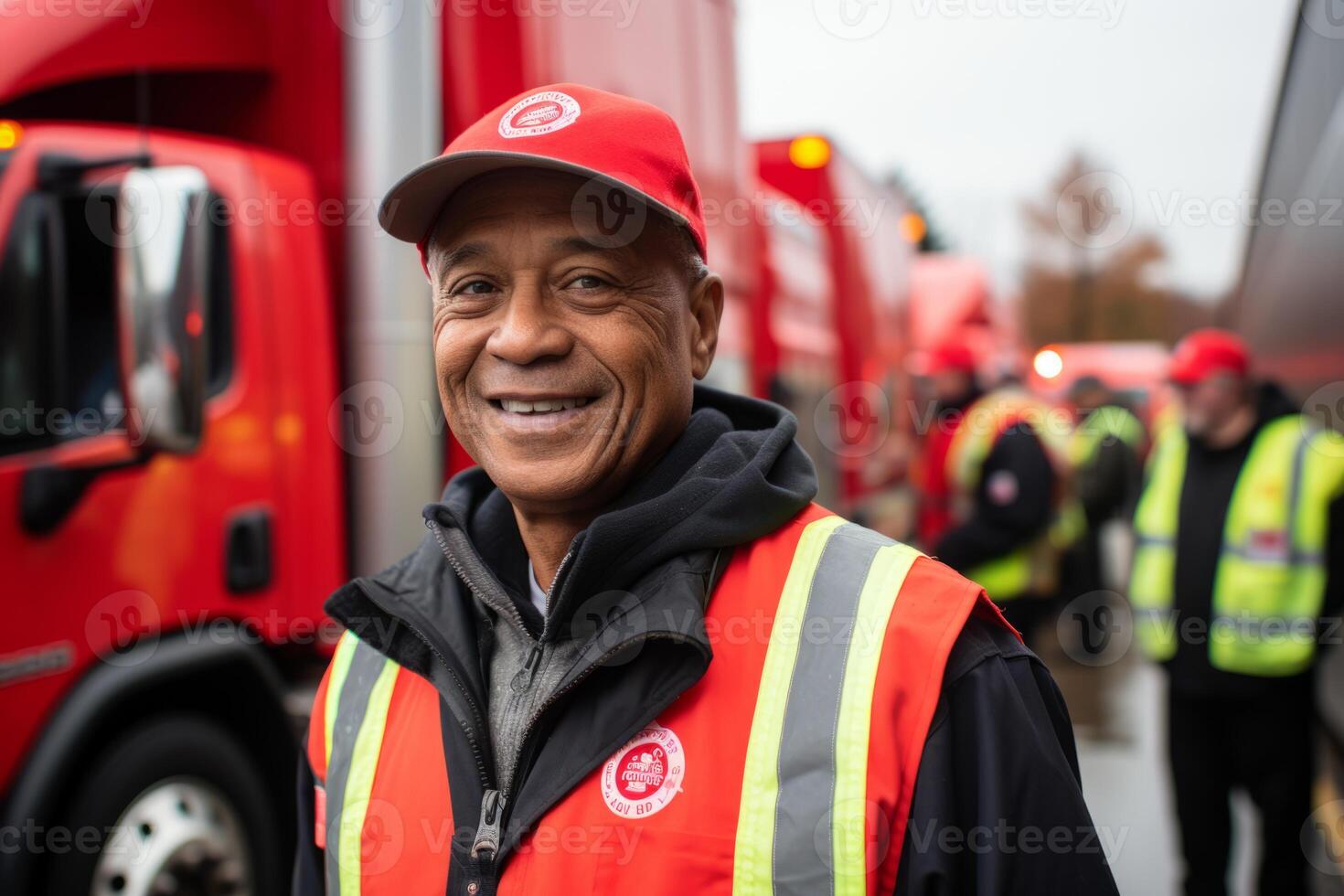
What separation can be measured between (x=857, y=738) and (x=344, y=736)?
690 mm

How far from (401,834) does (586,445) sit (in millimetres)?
506

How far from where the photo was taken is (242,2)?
327 centimetres

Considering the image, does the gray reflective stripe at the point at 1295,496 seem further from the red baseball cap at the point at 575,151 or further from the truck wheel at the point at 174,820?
the truck wheel at the point at 174,820

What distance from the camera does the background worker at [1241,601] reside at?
11.7 ft

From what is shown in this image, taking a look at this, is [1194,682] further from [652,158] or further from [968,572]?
[652,158]

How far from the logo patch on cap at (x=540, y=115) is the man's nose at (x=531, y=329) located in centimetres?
18

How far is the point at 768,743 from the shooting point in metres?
1.17

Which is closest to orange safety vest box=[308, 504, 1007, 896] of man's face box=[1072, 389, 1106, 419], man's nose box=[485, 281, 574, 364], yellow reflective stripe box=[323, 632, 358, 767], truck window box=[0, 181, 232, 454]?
yellow reflective stripe box=[323, 632, 358, 767]

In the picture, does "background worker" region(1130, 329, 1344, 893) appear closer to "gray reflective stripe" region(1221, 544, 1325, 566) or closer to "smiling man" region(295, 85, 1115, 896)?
"gray reflective stripe" region(1221, 544, 1325, 566)

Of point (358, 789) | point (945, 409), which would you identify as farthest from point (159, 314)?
point (945, 409)

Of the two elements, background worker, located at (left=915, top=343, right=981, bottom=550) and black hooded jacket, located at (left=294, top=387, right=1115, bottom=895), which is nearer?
black hooded jacket, located at (left=294, top=387, right=1115, bottom=895)

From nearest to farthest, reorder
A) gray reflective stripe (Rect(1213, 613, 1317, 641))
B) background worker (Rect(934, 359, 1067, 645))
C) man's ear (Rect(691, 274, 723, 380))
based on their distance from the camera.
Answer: man's ear (Rect(691, 274, 723, 380))
gray reflective stripe (Rect(1213, 613, 1317, 641))
background worker (Rect(934, 359, 1067, 645))

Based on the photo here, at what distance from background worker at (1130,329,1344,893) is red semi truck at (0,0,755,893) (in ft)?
7.95

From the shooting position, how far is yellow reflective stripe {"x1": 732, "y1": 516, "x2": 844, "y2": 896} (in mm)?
1125
